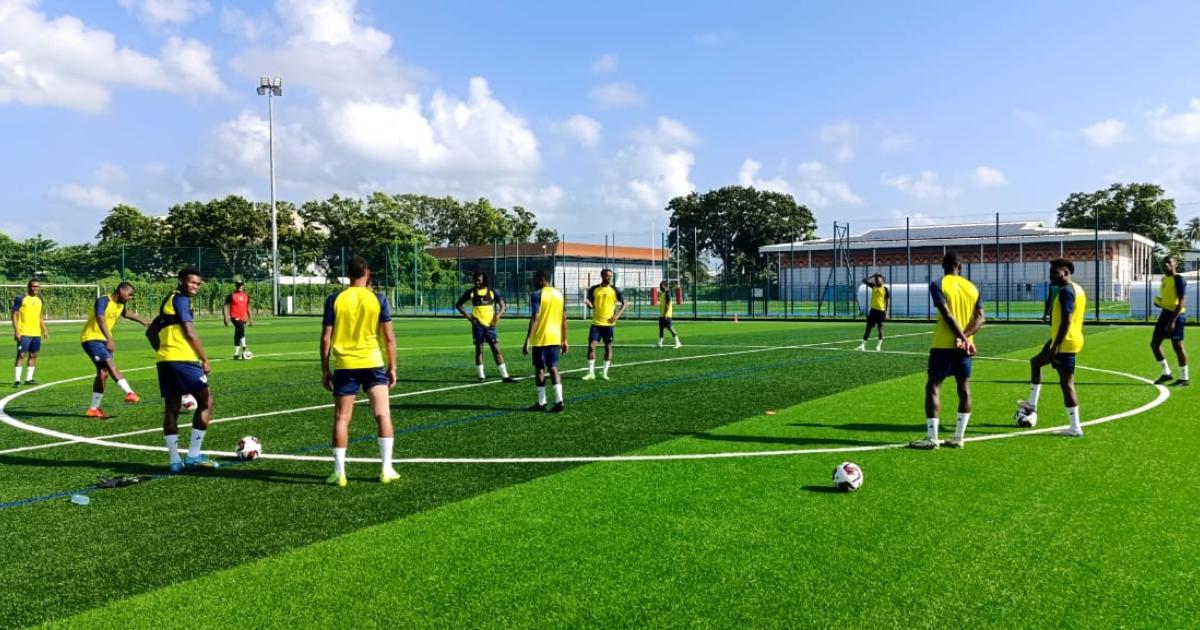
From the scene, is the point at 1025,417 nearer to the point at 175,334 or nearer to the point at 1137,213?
the point at 175,334

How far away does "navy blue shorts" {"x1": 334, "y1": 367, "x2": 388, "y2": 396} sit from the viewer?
7.71 meters

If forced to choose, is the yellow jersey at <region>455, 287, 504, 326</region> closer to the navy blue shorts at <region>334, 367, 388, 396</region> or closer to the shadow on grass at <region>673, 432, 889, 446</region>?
the shadow on grass at <region>673, 432, 889, 446</region>

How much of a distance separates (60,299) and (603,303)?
52.0 metres

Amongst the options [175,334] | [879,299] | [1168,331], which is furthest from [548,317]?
[879,299]

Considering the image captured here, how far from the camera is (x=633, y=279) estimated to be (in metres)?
60.1

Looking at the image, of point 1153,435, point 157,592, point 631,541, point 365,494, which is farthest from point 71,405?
point 1153,435

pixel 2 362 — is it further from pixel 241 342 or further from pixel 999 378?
pixel 999 378

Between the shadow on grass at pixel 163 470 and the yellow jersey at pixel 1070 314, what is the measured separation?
8.55 metres

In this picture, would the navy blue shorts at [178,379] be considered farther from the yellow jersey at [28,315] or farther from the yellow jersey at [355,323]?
the yellow jersey at [28,315]

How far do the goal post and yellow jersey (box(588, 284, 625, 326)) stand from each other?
48.4m

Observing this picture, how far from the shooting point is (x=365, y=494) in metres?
7.27

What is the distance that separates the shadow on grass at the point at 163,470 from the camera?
7941 mm

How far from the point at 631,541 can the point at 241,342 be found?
19.5 meters

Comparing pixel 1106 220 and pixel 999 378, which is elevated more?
pixel 1106 220
